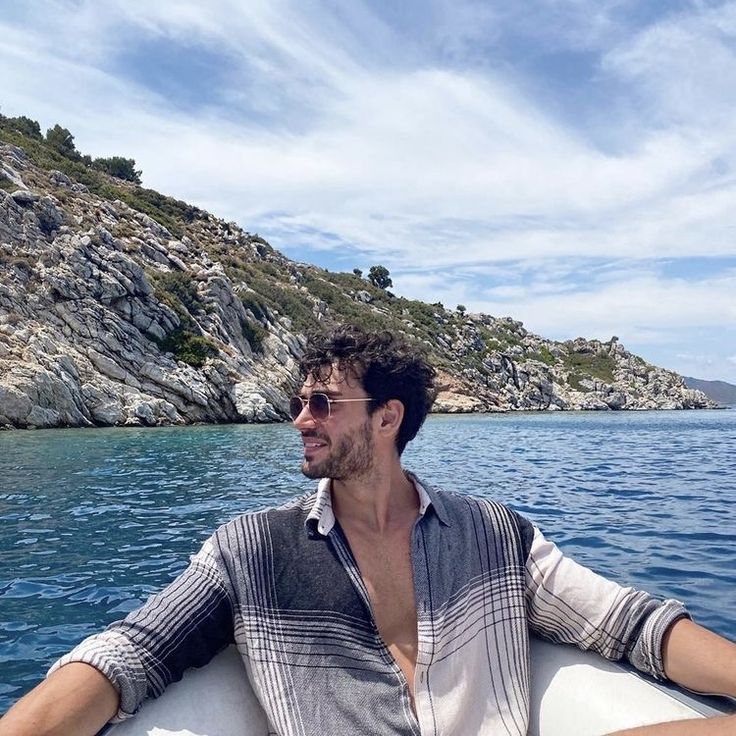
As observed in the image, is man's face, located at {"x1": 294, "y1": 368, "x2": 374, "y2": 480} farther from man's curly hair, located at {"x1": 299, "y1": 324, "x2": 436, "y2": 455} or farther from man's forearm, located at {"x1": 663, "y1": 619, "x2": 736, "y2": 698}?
man's forearm, located at {"x1": 663, "y1": 619, "x2": 736, "y2": 698}

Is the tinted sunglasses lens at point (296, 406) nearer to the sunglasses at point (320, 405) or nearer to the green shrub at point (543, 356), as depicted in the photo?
the sunglasses at point (320, 405)

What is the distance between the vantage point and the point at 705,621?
23.4 ft

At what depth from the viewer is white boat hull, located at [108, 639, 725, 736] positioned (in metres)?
2.49


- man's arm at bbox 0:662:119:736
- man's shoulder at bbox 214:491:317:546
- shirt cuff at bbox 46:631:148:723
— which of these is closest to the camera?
man's arm at bbox 0:662:119:736

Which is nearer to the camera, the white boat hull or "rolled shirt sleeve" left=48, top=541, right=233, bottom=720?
"rolled shirt sleeve" left=48, top=541, right=233, bottom=720

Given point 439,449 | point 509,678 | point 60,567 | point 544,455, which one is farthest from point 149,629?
point 439,449

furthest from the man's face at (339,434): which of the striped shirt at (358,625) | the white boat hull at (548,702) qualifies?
the white boat hull at (548,702)

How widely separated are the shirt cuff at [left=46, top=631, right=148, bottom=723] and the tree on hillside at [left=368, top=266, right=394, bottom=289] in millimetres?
111177

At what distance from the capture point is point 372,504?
9.82ft

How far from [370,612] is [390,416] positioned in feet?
2.97

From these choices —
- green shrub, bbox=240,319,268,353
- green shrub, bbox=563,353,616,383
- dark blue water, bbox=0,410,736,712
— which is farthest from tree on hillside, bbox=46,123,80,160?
green shrub, bbox=563,353,616,383

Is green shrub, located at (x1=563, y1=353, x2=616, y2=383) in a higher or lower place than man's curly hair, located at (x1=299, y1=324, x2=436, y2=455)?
higher

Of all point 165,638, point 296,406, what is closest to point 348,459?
point 296,406

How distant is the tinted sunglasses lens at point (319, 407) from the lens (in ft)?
9.87
